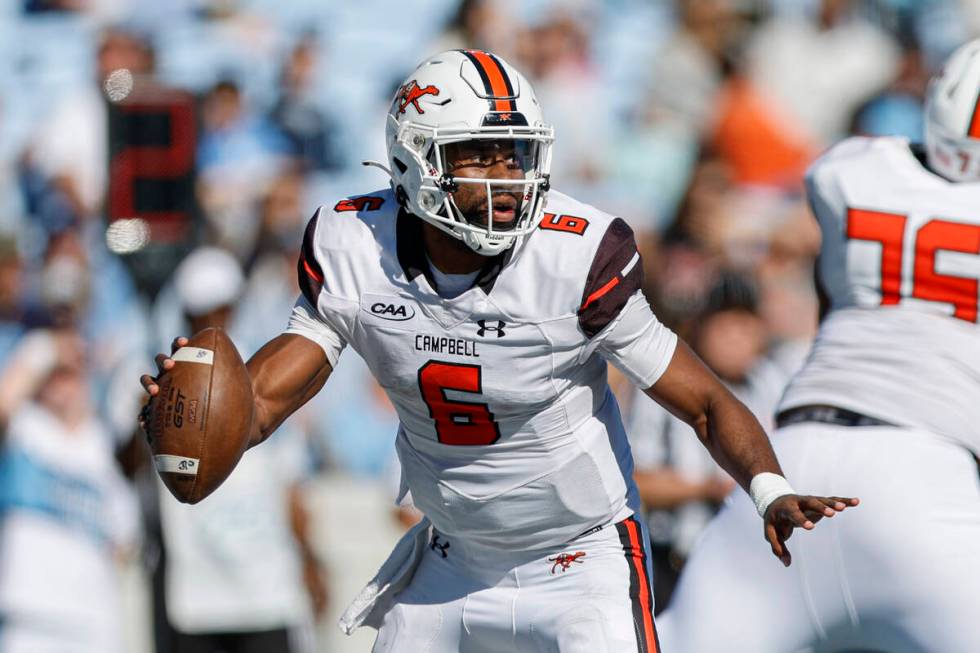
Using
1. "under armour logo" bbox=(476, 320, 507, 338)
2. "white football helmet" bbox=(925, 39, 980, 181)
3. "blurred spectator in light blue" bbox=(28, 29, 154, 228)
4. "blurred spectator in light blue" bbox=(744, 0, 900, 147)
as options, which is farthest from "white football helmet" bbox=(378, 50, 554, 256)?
"blurred spectator in light blue" bbox=(744, 0, 900, 147)

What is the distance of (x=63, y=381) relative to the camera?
624cm

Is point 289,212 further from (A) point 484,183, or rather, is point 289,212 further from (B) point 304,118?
(A) point 484,183

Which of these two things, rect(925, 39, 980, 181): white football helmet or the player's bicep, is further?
rect(925, 39, 980, 181): white football helmet

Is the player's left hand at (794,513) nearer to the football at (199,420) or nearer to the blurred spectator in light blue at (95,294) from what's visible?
the football at (199,420)

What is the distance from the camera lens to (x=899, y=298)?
4039 millimetres

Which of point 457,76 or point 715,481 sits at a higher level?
point 457,76

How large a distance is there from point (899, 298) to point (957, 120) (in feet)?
1.59

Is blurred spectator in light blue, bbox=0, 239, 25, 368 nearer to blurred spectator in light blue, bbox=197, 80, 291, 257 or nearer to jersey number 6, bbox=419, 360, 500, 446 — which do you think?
blurred spectator in light blue, bbox=197, 80, 291, 257

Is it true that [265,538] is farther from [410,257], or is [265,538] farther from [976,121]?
[976,121]

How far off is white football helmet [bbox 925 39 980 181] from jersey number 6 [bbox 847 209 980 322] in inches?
6.8

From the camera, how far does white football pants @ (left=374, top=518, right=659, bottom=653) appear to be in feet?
11.4

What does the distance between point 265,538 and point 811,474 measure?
2.69 meters

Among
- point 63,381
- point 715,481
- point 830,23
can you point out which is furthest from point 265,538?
point 830,23

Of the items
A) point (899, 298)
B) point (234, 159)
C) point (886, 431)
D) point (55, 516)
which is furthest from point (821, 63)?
point (886, 431)
